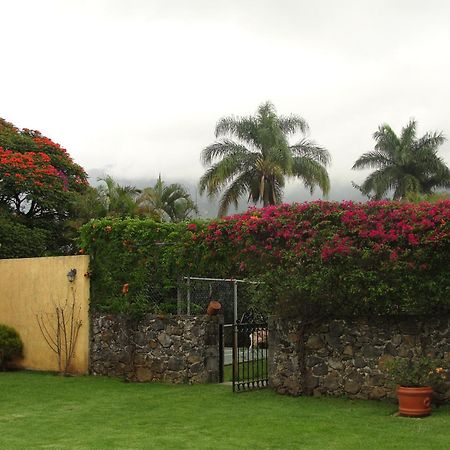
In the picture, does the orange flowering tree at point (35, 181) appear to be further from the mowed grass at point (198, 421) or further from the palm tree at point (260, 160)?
the mowed grass at point (198, 421)

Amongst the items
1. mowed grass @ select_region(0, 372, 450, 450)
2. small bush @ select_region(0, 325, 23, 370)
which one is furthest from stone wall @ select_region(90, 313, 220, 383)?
small bush @ select_region(0, 325, 23, 370)

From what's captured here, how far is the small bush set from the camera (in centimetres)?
1513

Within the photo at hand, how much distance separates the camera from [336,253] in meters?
10.3

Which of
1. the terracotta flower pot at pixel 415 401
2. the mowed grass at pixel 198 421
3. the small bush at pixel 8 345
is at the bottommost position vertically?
the mowed grass at pixel 198 421

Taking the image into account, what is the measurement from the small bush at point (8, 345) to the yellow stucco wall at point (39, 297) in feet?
0.47

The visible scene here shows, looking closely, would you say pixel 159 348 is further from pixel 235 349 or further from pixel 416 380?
pixel 416 380

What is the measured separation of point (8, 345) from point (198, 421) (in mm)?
7603

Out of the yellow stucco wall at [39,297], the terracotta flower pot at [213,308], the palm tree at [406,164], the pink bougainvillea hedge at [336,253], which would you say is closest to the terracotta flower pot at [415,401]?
the pink bougainvillea hedge at [336,253]

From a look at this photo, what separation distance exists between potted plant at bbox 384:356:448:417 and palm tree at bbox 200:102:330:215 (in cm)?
1772

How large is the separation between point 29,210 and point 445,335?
1749 cm

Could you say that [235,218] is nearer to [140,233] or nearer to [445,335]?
[140,233]

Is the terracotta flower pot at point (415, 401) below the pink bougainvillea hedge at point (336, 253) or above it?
below

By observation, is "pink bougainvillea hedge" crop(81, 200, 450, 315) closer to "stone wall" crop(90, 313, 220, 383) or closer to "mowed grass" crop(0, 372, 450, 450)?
"stone wall" crop(90, 313, 220, 383)

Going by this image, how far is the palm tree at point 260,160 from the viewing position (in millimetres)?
27177
